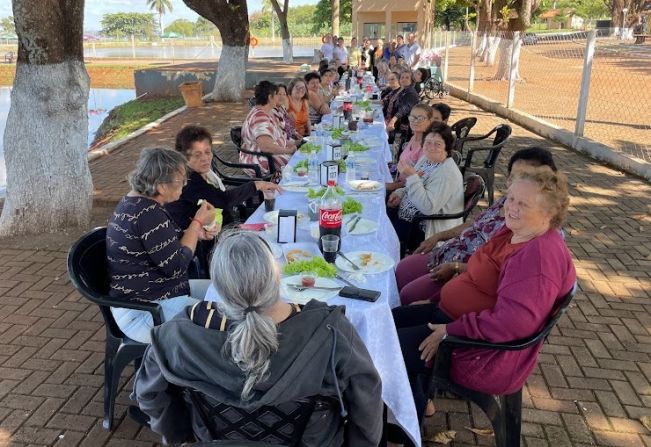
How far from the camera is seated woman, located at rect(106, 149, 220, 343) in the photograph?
7.64 feet

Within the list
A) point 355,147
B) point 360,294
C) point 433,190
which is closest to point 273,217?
point 360,294

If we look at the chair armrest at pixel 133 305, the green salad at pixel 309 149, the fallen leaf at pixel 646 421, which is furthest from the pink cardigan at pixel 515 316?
the green salad at pixel 309 149

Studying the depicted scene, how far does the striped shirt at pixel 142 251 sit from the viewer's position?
7.61 feet

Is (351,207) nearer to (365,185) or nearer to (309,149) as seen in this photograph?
(365,185)

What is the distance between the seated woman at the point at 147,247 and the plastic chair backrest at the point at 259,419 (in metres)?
0.95

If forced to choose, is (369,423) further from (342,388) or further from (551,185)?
(551,185)

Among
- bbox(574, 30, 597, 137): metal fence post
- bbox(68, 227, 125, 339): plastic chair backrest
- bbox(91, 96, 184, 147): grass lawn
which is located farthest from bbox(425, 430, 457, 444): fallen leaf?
bbox(91, 96, 184, 147): grass lawn

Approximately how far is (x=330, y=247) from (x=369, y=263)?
20 cm

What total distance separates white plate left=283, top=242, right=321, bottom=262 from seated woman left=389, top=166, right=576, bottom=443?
0.55m

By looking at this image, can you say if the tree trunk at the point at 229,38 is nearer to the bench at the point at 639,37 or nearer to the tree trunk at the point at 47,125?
the tree trunk at the point at 47,125

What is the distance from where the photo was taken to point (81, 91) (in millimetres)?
4898

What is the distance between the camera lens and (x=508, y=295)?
1999 millimetres

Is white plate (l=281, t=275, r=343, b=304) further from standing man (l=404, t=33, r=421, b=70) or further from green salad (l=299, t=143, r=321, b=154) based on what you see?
standing man (l=404, t=33, r=421, b=70)

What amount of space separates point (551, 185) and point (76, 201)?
14.2 ft
